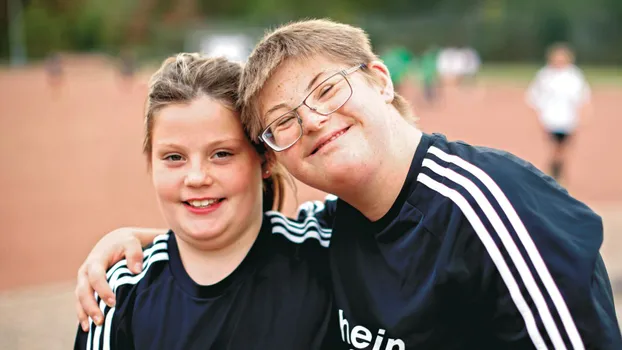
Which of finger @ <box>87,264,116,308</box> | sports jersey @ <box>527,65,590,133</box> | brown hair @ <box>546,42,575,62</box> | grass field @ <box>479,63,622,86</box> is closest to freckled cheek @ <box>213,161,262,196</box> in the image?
finger @ <box>87,264,116,308</box>

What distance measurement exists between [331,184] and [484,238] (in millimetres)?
498

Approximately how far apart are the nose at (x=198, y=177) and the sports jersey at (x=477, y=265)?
0.53m

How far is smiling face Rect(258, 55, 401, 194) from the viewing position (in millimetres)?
2047

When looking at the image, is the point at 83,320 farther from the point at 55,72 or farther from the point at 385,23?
the point at 385,23

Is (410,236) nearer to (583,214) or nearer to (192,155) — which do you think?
(583,214)

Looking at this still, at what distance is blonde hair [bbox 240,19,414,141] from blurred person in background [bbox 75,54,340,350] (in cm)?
9

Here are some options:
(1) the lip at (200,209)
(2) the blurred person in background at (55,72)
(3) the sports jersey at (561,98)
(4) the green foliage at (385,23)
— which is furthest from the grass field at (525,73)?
(1) the lip at (200,209)

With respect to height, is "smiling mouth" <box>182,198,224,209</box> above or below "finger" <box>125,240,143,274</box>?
above

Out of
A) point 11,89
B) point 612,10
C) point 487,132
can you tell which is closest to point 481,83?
point 612,10

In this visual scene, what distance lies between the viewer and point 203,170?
2.17m

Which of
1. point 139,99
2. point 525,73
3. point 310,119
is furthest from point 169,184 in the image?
point 525,73

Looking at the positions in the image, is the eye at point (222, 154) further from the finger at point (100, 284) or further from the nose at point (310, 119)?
the finger at point (100, 284)

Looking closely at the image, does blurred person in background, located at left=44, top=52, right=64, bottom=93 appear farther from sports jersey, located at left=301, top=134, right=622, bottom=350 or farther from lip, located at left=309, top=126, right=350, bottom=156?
sports jersey, located at left=301, top=134, right=622, bottom=350

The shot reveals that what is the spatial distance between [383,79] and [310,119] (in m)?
0.36
